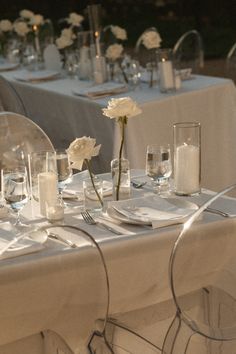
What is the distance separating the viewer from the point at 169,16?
464 inches

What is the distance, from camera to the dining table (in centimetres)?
201

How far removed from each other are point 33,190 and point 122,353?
65 centimetres

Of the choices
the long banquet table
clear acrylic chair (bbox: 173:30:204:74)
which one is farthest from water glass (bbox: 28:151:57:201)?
clear acrylic chair (bbox: 173:30:204:74)

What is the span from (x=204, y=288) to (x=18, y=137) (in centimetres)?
133

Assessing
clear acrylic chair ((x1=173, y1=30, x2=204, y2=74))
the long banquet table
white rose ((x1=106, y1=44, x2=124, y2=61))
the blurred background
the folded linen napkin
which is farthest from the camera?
the blurred background

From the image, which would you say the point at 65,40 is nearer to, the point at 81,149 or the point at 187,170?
the point at 187,170

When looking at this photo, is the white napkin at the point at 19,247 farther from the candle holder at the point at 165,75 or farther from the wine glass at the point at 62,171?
the candle holder at the point at 165,75

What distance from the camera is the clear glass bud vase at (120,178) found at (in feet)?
8.41

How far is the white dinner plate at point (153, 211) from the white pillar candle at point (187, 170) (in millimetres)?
114

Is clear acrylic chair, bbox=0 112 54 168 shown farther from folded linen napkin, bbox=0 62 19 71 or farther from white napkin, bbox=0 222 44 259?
folded linen napkin, bbox=0 62 19 71

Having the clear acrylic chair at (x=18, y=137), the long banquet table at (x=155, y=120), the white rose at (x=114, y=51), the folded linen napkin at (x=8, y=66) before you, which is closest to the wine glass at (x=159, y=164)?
the clear acrylic chair at (x=18, y=137)

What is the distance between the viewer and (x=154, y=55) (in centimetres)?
492

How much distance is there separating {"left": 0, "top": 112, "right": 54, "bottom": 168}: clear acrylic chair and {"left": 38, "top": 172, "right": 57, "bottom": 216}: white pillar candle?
85 centimetres

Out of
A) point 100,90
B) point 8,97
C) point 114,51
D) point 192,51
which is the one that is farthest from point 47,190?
point 192,51
